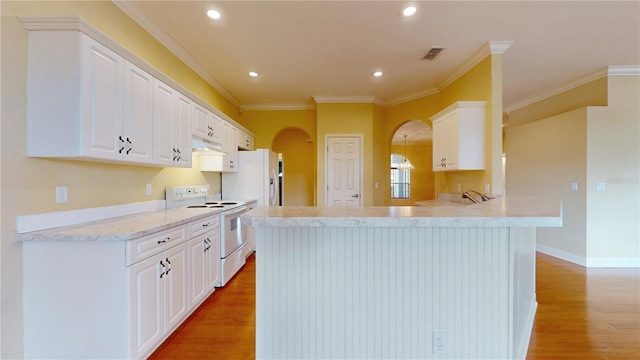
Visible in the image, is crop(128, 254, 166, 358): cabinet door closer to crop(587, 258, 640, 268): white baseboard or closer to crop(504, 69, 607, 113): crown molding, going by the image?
crop(587, 258, 640, 268): white baseboard

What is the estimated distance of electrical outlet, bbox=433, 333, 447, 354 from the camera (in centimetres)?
140

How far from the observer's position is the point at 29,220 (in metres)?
1.60

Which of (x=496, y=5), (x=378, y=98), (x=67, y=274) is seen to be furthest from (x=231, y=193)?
(x=496, y=5)

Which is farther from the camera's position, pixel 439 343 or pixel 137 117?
pixel 137 117

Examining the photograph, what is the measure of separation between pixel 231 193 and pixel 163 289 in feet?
8.65

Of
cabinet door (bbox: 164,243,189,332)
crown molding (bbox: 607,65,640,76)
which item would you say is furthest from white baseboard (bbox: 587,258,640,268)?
cabinet door (bbox: 164,243,189,332)

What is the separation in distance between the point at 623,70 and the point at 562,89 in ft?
2.47

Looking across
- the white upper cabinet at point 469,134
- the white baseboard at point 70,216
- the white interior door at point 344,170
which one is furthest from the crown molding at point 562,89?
the white baseboard at point 70,216

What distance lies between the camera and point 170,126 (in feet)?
8.44

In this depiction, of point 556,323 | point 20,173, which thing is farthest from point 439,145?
point 20,173

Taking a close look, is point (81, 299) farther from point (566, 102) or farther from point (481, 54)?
point (566, 102)

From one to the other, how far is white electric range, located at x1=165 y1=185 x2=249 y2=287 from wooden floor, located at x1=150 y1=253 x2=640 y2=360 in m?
0.23

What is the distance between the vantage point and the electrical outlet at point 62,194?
5.76 feet

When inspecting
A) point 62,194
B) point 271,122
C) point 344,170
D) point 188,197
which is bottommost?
point 188,197
